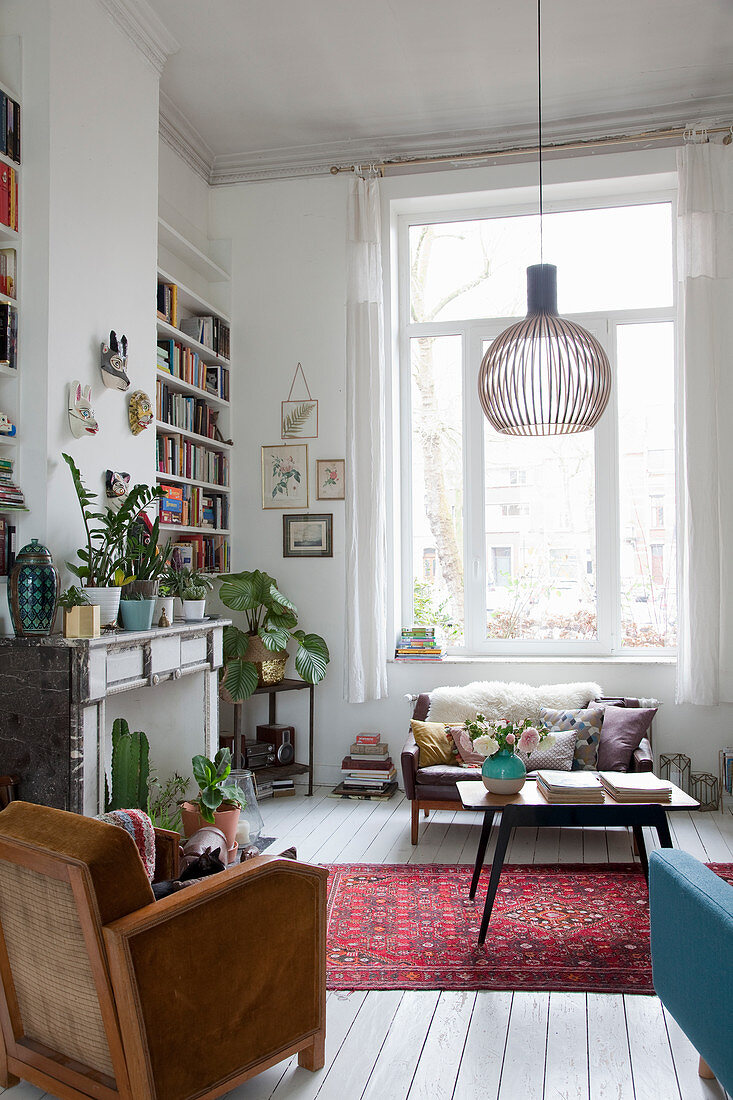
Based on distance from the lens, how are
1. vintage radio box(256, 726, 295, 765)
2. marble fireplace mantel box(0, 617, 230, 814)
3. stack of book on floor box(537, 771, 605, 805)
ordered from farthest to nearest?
vintage radio box(256, 726, 295, 765) < stack of book on floor box(537, 771, 605, 805) < marble fireplace mantel box(0, 617, 230, 814)

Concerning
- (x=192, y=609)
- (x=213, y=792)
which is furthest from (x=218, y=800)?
(x=192, y=609)

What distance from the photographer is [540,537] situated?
552cm

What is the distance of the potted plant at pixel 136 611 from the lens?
3549mm

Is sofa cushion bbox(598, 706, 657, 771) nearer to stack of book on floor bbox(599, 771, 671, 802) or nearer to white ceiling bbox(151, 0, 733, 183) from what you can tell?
stack of book on floor bbox(599, 771, 671, 802)

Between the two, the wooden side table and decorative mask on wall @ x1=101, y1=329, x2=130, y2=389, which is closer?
decorative mask on wall @ x1=101, y1=329, x2=130, y2=389

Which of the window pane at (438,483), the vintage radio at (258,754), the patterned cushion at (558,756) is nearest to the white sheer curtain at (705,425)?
the patterned cushion at (558,756)

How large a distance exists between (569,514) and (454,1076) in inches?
148

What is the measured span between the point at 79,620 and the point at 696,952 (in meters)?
2.27

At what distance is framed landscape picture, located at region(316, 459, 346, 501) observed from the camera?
5.48 metres

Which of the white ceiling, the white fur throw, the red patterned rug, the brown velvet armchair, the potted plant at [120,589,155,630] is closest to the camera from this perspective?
the brown velvet armchair

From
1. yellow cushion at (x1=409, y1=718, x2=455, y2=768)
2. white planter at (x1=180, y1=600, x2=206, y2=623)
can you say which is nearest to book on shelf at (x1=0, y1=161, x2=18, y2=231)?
white planter at (x1=180, y1=600, x2=206, y2=623)

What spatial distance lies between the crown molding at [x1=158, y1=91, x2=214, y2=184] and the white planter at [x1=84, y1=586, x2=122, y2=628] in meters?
3.00

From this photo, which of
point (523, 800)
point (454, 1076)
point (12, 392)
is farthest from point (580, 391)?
point (454, 1076)

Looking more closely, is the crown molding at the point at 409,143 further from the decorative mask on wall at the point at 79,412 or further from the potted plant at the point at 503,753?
the potted plant at the point at 503,753
